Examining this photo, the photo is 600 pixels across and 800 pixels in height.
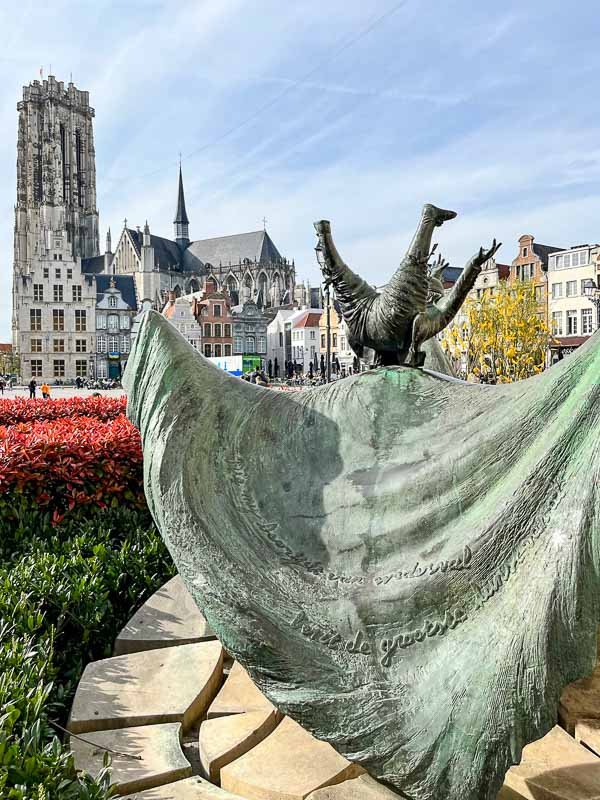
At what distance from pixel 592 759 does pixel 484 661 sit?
0.98m

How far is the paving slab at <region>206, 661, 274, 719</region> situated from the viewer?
2732 mm

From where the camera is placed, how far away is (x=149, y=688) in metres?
2.88

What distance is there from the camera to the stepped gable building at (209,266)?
231 ft

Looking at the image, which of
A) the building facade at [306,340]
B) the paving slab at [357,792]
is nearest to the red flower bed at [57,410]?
the paving slab at [357,792]

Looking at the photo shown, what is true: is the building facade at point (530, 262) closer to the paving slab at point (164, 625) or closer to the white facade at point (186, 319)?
the white facade at point (186, 319)

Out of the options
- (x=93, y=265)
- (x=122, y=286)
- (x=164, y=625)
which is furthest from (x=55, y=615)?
(x=93, y=265)

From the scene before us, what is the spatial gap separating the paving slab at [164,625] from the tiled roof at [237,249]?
72.5 meters

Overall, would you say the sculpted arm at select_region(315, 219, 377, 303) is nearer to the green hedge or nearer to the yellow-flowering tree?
the green hedge

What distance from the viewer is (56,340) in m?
54.9

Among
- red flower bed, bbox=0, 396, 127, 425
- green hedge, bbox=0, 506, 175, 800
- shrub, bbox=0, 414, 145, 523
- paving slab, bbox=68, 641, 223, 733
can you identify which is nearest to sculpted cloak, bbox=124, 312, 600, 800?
green hedge, bbox=0, 506, 175, 800

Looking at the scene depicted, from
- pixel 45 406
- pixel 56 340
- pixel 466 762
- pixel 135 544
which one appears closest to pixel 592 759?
pixel 466 762

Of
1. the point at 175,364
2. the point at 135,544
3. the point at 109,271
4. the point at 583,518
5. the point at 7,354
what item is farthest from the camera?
the point at 109,271

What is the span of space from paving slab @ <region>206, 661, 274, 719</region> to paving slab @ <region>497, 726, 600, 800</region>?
974 millimetres

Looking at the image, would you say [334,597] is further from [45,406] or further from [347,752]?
[45,406]
